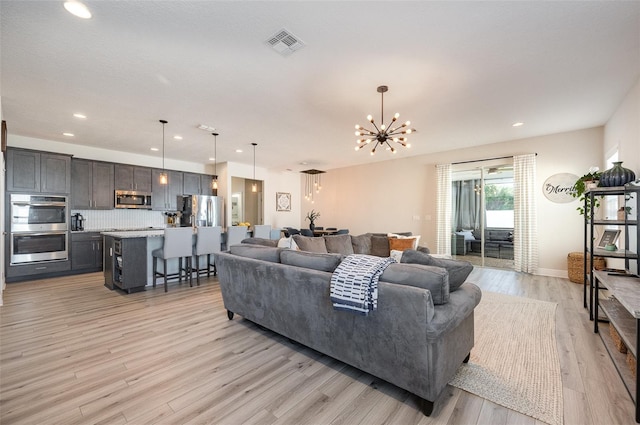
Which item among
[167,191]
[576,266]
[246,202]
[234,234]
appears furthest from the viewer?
[246,202]

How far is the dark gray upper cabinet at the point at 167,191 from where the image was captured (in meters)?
6.86

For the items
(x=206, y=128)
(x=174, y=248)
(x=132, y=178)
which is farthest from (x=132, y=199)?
(x=206, y=128)

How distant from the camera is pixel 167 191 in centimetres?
709

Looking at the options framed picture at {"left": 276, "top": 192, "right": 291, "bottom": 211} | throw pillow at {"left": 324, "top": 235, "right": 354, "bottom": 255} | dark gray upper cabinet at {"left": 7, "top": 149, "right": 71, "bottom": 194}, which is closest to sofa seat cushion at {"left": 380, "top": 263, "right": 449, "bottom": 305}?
throw pillow at {"left": 324, "top": 235, "right": 354, "bottom": 255}

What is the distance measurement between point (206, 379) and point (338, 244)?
3.33 meters

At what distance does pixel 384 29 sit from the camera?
2252mm

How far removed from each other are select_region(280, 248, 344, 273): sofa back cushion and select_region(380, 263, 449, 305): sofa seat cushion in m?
0.49

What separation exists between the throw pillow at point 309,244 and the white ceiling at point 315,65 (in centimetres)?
193

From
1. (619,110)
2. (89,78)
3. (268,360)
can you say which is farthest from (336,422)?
(619,110)

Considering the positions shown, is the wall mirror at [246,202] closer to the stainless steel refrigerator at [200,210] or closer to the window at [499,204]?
the stainless steel refrigerator at [200,210]

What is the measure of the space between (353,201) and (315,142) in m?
3.22

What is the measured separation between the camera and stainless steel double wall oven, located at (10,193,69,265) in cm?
491

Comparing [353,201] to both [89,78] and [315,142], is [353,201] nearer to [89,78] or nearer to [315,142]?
[315,142]

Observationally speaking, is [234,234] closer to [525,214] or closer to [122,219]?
[122,219]
